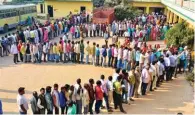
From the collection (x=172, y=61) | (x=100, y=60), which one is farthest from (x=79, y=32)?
(x=172, y=61)

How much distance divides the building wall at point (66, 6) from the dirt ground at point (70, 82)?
17.0 metres

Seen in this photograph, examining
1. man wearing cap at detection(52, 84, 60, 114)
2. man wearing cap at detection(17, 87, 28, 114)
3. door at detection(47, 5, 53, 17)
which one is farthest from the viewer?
door at detection(47, 5, 53, 17)

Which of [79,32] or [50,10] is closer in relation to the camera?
[79,32]

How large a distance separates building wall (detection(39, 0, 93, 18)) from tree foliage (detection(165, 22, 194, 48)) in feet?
56.3

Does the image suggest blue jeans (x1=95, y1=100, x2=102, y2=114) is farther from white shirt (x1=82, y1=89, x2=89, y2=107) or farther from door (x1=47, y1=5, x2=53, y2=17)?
door (x1=47, y1=5, x2=53, y2=17)

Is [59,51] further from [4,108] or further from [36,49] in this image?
[4,108]

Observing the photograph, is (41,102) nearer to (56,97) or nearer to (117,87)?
(56,97)

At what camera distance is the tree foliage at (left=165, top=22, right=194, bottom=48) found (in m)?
15.4

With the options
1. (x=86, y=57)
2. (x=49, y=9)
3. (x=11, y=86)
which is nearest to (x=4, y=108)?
(x=11, y=86)

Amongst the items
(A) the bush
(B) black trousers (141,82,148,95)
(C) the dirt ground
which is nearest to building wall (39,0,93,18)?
(A) the bush

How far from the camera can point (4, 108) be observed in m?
10.7

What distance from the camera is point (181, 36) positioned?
16.0 meters

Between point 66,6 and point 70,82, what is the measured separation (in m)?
21.8

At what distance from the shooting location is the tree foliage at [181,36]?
1535cm
